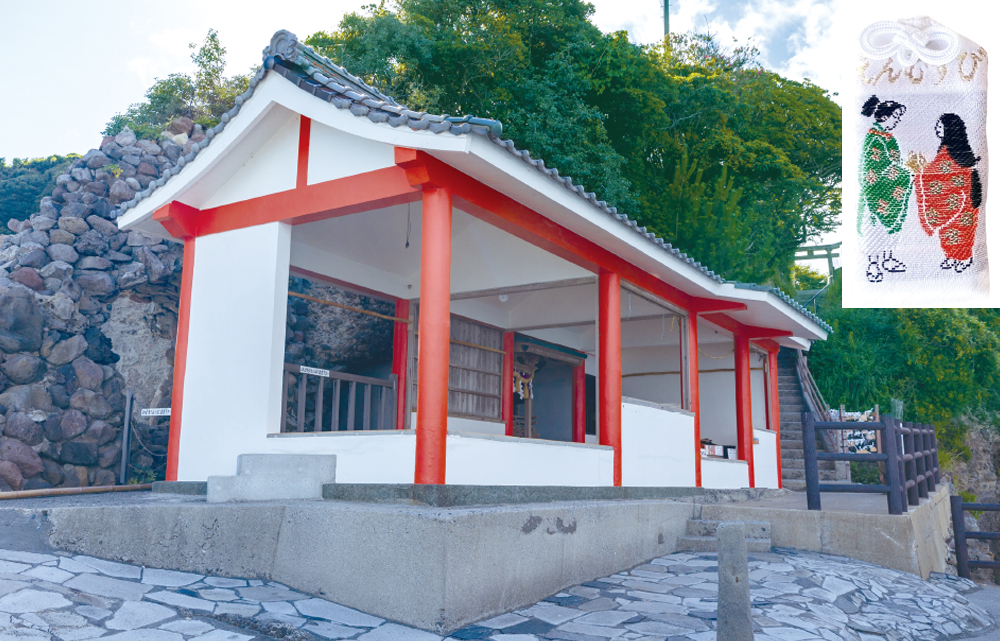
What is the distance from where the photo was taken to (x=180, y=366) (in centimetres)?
722

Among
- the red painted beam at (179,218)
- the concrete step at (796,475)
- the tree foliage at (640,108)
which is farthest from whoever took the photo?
the tree foliage at (640,108)

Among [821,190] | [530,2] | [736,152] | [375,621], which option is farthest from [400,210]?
[821,190]

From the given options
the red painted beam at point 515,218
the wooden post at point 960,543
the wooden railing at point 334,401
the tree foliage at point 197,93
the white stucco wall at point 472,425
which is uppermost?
the tree foliage at point 197,93

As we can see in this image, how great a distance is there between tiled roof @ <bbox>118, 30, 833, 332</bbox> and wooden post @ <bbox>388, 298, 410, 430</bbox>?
2.67 metres

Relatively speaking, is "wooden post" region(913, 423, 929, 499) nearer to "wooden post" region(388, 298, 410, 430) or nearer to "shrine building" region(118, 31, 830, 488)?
"shrine building" region(118, 31, 830, 488)

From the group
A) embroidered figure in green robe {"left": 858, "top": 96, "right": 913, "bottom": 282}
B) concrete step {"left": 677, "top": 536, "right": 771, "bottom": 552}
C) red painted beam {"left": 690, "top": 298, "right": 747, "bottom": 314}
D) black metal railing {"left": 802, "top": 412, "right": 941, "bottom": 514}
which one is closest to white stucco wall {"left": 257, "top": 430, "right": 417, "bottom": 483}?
concrete step {"left": 677, "top": 536, "right": 771, "bottom": 552}

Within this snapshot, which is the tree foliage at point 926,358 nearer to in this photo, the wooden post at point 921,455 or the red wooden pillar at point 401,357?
the wooden post at point 921,455

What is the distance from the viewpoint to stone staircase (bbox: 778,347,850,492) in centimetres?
1468

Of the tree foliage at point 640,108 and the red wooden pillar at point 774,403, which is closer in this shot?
the red wooden pillar at point 774,403

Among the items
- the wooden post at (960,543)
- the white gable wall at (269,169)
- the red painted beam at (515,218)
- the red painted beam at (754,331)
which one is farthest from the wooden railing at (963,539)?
the white gable wall at (269,169)

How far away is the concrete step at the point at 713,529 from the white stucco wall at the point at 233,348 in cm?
443

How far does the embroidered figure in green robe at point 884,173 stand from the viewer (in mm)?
2479

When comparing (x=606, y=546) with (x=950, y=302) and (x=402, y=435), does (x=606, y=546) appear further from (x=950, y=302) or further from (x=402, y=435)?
(x=950, y=302)

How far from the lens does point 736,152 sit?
2022 centimetres
